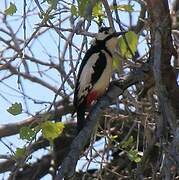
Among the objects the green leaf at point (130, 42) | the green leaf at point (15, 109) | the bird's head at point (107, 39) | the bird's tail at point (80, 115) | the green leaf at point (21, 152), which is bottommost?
the bird's tail at point (80, 115)

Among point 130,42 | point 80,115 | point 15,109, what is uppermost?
point 130,42

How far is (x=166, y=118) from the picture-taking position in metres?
2.87

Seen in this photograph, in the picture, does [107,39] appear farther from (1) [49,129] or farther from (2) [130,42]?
→ (1) [49,129]

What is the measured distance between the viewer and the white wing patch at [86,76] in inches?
159

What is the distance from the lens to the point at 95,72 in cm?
415

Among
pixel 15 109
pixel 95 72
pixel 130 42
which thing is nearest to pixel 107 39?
pixel 95 72

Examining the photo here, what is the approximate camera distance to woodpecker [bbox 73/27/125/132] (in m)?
4.03

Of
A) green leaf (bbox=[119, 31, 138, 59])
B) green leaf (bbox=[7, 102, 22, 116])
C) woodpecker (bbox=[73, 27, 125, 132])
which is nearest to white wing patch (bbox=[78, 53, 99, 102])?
woodpecker (bbox=[73, 27, 125, 132])

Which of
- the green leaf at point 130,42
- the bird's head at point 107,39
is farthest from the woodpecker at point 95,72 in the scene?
the green leaf at point 130,42

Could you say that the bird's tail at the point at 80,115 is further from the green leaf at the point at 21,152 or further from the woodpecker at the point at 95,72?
the green leaf at the point at 21,152

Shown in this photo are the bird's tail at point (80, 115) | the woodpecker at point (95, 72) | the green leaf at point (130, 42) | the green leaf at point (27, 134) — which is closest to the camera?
the green leaf at point (27, 134)

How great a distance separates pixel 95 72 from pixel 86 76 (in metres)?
0.07

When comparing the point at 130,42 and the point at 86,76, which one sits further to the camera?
the point at 86,76

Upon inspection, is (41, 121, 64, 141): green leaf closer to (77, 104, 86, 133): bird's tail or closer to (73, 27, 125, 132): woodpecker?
(77, 104, 86, 133): bird's tail
